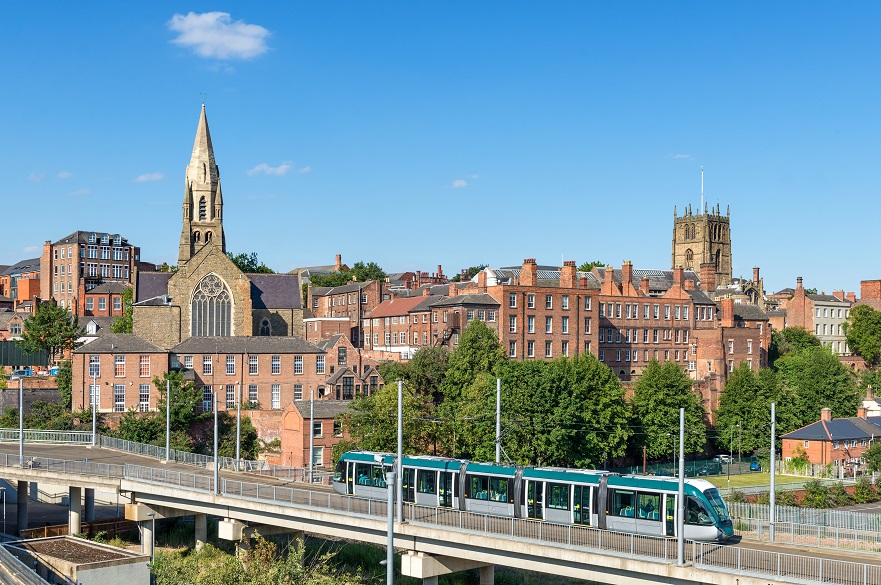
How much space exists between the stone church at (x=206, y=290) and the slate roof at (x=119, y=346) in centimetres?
386

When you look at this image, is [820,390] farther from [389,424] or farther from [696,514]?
[696,514]

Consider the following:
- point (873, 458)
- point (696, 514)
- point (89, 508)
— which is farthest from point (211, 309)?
point (696, 514)

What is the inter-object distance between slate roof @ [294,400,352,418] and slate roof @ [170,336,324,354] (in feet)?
40.5

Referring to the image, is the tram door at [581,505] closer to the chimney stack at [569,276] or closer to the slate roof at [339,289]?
the chimney stack at [569,276]

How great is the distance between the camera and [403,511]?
138 feet

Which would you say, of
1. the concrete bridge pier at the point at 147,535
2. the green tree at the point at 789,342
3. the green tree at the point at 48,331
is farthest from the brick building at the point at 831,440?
the green tree at the point at 48,331

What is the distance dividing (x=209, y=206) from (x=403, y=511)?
69.4m

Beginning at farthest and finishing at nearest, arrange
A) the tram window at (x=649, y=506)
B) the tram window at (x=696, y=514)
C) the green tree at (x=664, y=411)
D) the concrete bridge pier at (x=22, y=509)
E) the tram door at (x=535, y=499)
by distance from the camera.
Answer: the green tree at (x=664, y=411), the concrete bridge pier at (x=22, y=509), the tram door at (x=535, y=499), the tram window at (x=649, y=506), the tram window at (x=696, y=514)

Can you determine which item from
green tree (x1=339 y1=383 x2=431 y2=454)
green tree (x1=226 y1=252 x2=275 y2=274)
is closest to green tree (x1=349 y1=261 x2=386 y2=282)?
green tree (x1=226 y1=252 x2=275 y2=274)

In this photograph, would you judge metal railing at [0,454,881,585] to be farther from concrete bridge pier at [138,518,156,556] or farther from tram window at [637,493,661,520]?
concrete bridge pier at [138,518,156,556]

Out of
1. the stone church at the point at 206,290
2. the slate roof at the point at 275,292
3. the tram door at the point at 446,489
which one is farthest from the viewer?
the slate roof at the point at 275,292

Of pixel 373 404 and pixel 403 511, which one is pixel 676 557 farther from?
pixel 373 404

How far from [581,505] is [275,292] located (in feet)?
235

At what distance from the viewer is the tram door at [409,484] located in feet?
154
